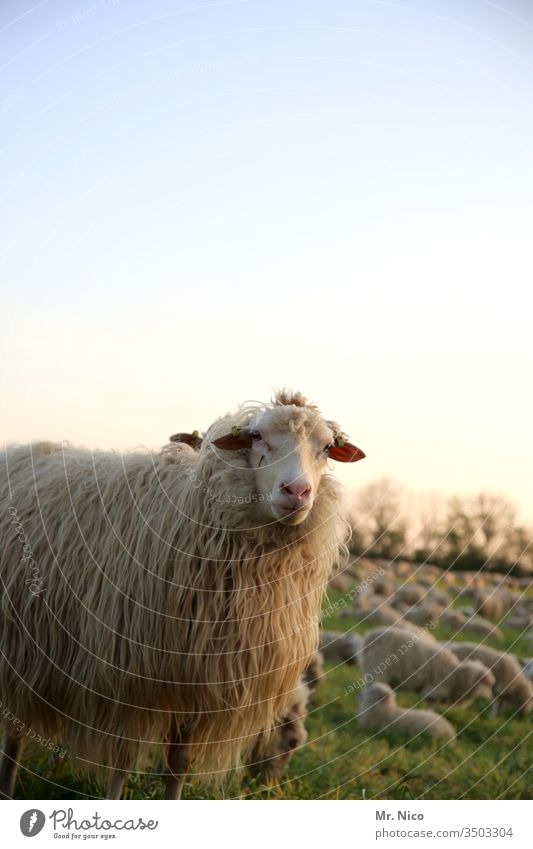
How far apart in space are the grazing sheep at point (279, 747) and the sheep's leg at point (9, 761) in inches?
58.8

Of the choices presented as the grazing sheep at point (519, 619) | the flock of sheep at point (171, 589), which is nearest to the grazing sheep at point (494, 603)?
the grazing sheep at point (519, 619)

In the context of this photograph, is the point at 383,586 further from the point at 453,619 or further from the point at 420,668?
the point at 420,668

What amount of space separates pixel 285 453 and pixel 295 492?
25cm

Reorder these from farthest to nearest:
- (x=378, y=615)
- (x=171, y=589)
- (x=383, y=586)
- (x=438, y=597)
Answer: (x=383, y=586)
(x=438, y=597)
(x=378, y=615)
(x=171, y=589)

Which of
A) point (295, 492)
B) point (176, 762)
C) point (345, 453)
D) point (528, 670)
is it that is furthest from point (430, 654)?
point (295, 492)

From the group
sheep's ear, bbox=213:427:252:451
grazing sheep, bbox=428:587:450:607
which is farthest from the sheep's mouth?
grazing sheep, bbox=428:587:450:607

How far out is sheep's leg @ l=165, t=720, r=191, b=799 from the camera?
4.57 metres

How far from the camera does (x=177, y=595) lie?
14.0 ft

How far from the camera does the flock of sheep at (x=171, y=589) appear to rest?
422 cm

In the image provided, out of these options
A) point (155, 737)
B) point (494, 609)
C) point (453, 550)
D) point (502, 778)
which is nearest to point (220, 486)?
point (155, 737)

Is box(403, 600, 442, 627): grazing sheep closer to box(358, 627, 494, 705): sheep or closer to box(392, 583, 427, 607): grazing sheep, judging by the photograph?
box(392, 583, 427, 607): grazing sheep

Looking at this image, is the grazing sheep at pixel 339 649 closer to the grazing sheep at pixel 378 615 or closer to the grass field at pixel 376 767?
the grazing sheep at pixel 378 615
